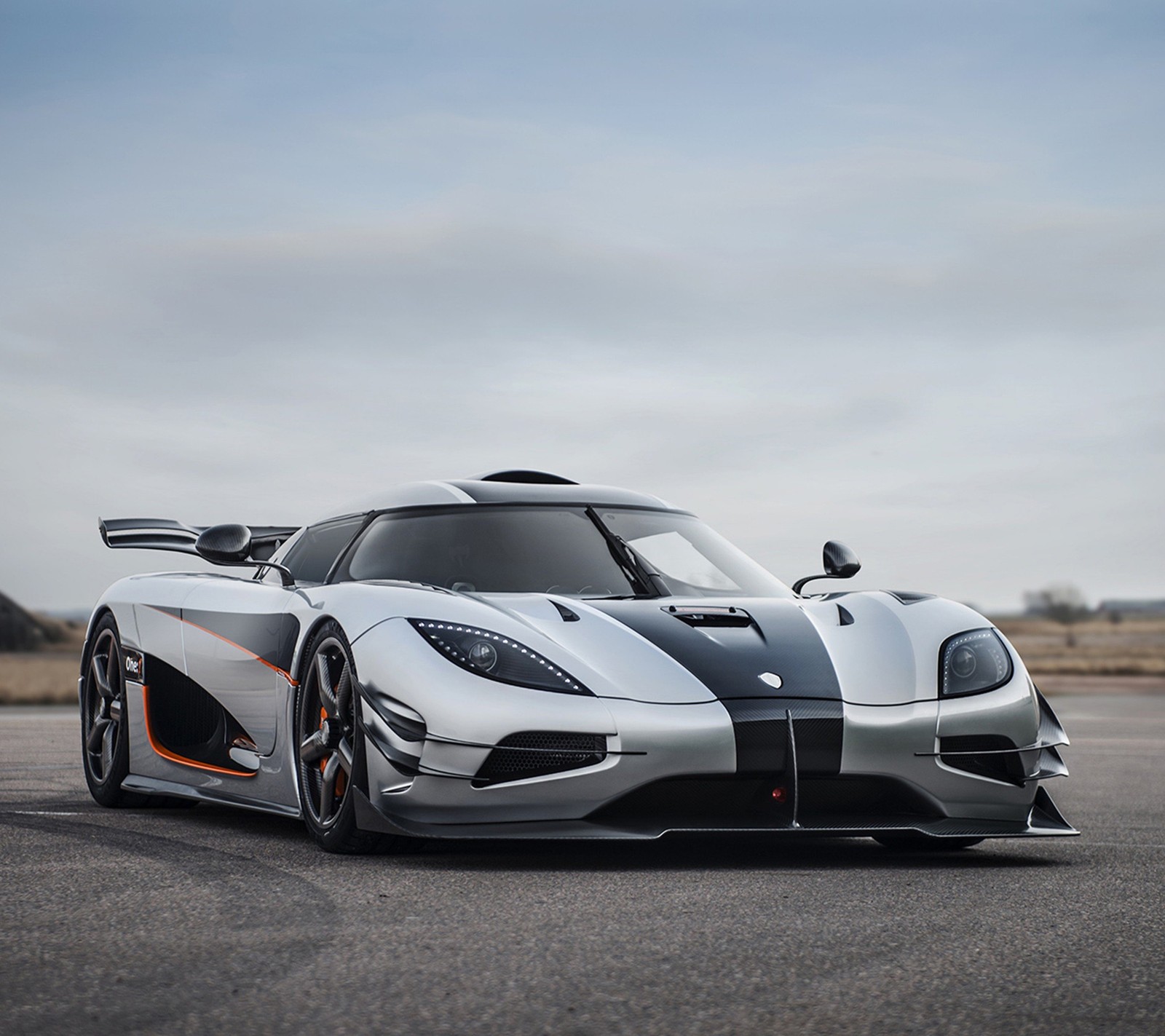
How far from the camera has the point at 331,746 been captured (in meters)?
5.46

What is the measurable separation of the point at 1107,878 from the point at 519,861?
73.3 inches

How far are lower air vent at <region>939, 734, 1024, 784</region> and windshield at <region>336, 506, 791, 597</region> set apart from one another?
123cm

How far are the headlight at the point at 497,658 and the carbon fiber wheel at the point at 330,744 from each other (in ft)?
1.25

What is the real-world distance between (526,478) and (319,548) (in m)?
0.95

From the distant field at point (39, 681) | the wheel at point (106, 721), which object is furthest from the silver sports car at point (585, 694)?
the distant field at point (39, 681)

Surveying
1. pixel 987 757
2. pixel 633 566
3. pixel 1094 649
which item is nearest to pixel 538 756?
pixel 633 566

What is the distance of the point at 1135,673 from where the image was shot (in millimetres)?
49781

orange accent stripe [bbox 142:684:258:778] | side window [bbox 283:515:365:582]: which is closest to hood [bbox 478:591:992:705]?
side window [bbox 283:515:365:582]

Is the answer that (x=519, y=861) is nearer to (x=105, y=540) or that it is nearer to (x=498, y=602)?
(x=498, y=602)

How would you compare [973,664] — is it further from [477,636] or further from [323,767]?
[323,767]

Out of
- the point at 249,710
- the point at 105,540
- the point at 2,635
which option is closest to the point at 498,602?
the point at 249,710

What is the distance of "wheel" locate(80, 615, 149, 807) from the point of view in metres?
7.25

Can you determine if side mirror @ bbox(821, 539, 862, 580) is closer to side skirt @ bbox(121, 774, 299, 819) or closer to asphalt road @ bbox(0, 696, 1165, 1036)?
asphalt road @ bbox(0, 696, 1165, 1036)

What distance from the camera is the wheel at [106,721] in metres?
7.25
